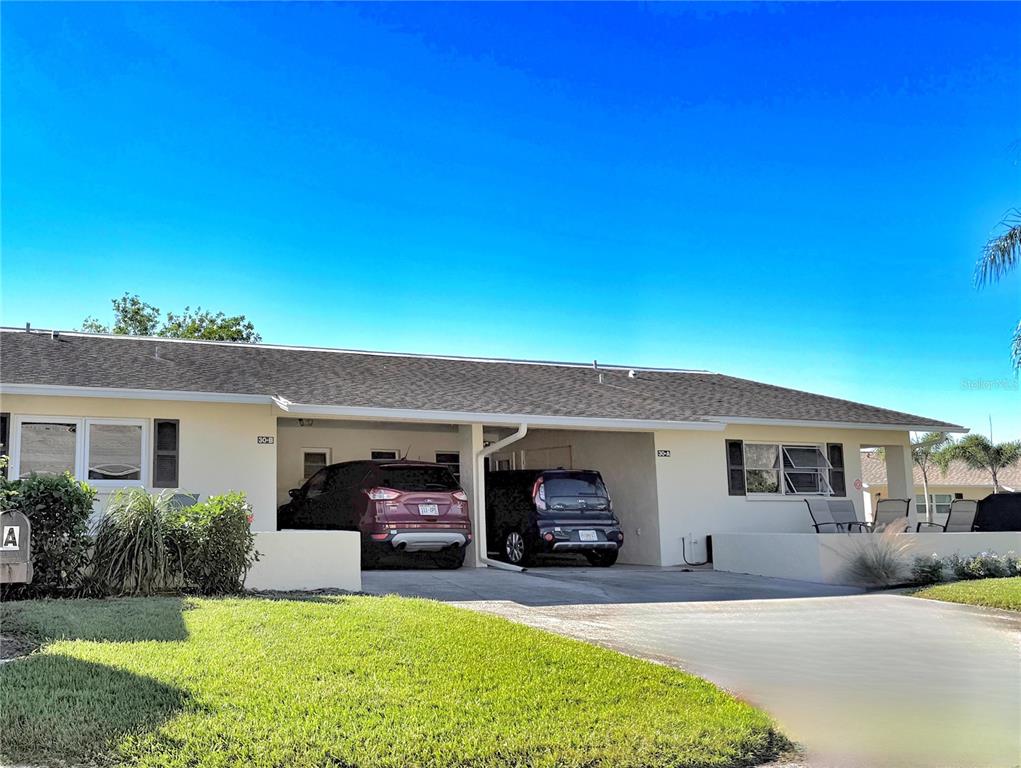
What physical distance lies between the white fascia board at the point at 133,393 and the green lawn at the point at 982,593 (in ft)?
34.5

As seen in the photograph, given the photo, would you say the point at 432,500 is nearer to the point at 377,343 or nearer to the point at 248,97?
the point at 248,97

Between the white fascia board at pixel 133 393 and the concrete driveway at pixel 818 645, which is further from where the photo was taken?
the white fascia board at pixel 133 393

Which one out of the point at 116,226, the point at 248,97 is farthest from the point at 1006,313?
the point at 116,226

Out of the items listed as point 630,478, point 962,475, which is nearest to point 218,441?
point 630,478

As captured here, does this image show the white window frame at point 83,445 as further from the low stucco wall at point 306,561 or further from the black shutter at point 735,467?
the black shutter at point 735,467

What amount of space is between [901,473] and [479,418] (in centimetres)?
1070

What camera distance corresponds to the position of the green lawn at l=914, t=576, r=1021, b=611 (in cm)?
1180

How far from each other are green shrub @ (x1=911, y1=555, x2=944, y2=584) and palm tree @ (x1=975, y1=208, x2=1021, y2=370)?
6.11m

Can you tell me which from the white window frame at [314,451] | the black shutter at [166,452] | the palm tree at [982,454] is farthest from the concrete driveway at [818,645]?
the palm tree at [982,454]

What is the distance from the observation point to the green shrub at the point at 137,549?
33.3 ft

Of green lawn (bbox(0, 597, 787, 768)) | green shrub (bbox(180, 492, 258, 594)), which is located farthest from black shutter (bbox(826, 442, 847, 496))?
green shrub (bbox(180, 492, 258, 594))

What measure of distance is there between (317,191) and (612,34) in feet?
20.4

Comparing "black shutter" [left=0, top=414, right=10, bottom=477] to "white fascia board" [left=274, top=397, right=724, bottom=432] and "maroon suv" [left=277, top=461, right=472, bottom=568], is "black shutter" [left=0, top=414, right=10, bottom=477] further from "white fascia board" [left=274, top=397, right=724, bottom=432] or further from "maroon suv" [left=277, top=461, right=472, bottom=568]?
"maroon suv" [left=277, top=461, right=472, bottom=568]

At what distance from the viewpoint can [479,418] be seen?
15.9m
